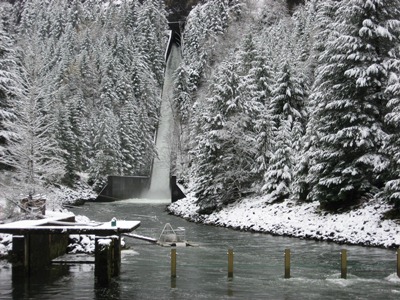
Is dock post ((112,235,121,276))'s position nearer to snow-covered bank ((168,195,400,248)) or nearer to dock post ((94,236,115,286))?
dock post ((94,236,115,286))

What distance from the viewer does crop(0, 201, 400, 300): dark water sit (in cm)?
1508

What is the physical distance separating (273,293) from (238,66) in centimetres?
4442

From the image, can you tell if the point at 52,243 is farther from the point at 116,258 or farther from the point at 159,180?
the point at 159,180

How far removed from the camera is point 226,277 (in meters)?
17.8

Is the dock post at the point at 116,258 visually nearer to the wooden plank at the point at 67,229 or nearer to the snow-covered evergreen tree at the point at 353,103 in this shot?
the wooden plank at the point at 67,229

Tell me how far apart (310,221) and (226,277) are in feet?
47.5

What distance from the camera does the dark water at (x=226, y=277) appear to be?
15.1 metres

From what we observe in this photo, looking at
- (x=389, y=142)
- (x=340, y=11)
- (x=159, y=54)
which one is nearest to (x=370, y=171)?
(x=389, y=142)

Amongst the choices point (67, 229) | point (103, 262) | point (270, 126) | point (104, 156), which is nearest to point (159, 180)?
point (104, 156)

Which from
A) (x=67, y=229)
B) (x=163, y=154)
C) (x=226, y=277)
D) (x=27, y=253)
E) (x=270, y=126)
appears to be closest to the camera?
(x=226, y=277)

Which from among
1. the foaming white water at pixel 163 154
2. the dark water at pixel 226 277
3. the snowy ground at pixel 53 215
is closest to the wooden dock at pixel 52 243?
the dark water at pixel 226 277

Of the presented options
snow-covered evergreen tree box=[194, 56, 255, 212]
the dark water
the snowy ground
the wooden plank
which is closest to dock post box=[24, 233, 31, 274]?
A: the dark water

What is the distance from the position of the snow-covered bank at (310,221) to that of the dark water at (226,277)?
135 centimetres

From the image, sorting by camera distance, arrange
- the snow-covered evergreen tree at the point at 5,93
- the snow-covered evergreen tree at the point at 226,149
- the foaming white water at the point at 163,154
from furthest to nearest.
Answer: the foaming white water at the point at 163,154 → the snow-covered evergreen tree at the point at 226,149 → the snow-covered evergreen tree at the point at 5,93
